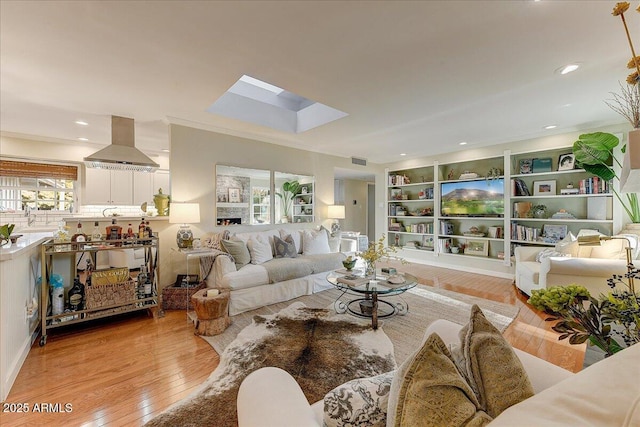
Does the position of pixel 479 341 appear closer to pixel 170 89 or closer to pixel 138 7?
pixel 138 7

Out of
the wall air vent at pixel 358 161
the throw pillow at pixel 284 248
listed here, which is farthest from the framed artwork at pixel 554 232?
the throw pillow at pixel 284 248

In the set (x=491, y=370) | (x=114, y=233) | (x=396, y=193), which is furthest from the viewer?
(x=396, y=193)

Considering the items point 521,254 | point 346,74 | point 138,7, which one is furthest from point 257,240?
point 521,254

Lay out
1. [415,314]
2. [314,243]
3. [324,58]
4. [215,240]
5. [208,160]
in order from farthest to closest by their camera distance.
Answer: [314,243], [208,160], [215,240], [415,314], [324,58]

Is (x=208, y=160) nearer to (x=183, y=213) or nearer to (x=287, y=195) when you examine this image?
(x=183, y=213)

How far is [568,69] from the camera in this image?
2303 millimetres

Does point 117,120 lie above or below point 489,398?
above

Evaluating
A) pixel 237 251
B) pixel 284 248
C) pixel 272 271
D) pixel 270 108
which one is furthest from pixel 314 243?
pixel 270 108

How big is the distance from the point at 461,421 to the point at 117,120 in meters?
4.48

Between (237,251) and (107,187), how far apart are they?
12.5 feet

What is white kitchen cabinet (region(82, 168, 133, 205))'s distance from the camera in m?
5.02

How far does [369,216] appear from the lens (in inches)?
344

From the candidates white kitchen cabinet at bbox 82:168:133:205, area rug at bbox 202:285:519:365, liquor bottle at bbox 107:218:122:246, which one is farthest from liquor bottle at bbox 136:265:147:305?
white kitchen cabinet at bbox 82:168:133:205

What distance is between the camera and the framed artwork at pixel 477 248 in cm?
502
